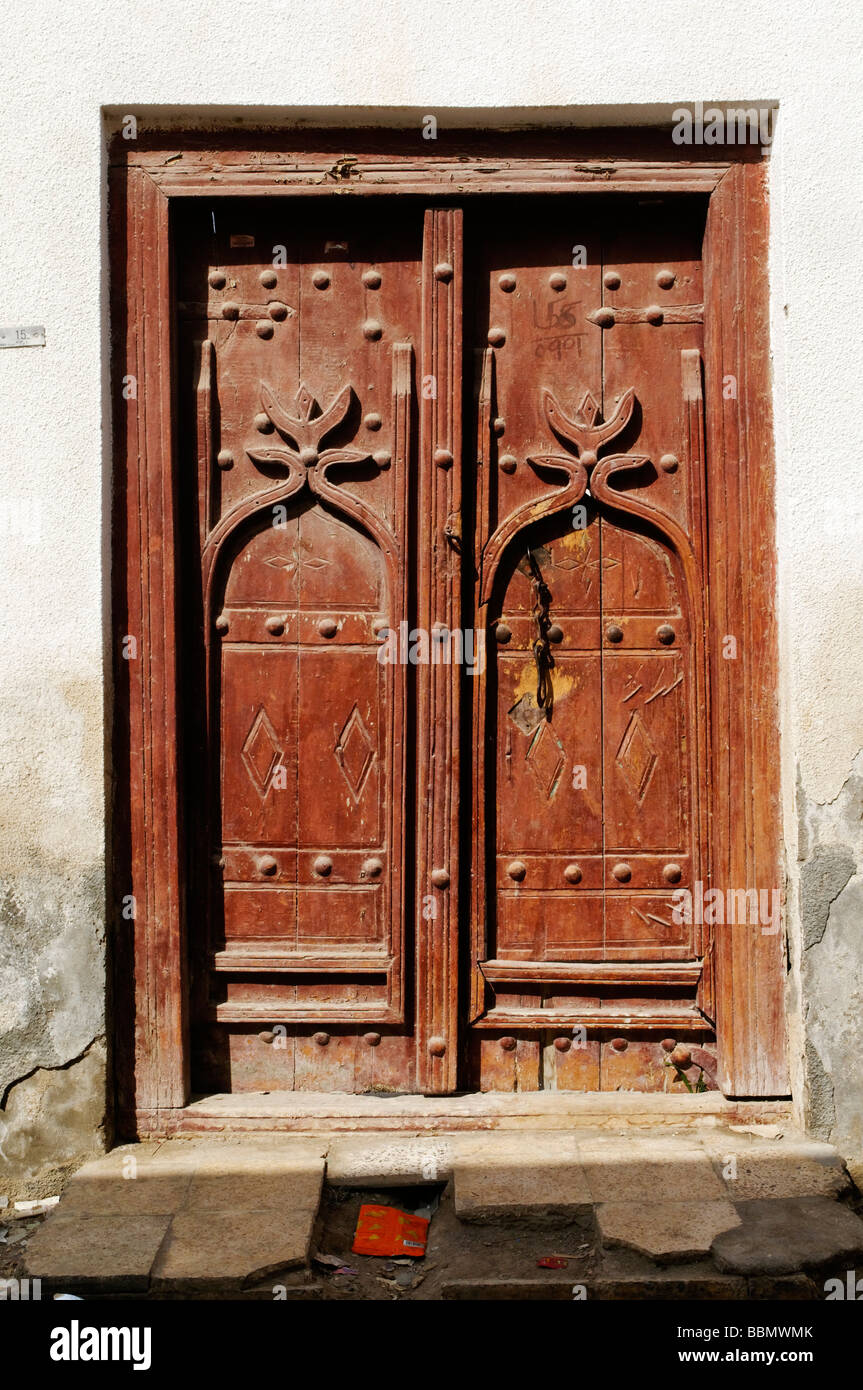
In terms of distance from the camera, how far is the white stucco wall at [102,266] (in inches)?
128

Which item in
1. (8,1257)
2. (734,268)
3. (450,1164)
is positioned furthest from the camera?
(734,268)

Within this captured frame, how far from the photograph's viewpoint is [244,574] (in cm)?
351

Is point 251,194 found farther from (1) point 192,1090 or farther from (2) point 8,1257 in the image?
(2) point 8,1257

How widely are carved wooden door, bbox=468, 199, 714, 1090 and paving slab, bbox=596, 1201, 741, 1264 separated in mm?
592

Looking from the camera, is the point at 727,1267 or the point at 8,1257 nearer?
the point at 727,1267

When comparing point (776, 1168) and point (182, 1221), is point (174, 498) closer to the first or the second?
point (182, 1221)

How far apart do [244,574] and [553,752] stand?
1.10m

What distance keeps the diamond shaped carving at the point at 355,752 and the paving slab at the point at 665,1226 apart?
1366 mm

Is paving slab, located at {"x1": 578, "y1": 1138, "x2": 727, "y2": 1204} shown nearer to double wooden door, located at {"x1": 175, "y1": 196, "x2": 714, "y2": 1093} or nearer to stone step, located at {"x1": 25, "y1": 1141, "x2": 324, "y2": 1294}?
double wooden door, located at {"x1": 175, "y1": 196, "x2": 714, "y2": 1093}

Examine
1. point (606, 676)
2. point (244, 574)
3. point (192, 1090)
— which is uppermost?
point (244, 574)

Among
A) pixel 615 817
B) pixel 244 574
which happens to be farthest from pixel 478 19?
pixel 615 817

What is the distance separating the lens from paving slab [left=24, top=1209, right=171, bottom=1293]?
8.79ft

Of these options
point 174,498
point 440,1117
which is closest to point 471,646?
point 174,498

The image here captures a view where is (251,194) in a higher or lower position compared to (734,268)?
higher
